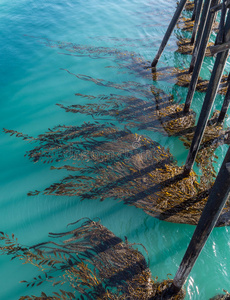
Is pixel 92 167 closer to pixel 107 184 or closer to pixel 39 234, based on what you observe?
pixel 107 184

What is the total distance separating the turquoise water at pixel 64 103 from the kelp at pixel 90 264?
0.11 meters

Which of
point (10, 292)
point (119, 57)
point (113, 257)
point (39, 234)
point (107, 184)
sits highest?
point (119, 57)

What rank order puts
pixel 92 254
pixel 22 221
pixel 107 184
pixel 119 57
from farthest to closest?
1. pixel 119 57
2. pixel 107 184
3. pixel 22 221
4. pixel 92 254

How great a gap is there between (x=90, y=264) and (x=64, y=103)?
342cm

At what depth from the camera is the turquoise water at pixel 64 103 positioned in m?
2.87

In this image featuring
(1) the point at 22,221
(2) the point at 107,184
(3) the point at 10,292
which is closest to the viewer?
(3) the point at 10,292

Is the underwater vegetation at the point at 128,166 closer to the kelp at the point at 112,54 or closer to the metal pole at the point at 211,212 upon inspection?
the metal pole at the point at 211,212

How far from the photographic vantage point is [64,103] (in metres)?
5.18

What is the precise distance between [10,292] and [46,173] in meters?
1.70

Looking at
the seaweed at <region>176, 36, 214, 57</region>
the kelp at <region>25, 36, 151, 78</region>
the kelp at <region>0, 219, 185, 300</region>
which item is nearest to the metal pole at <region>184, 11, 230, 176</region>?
the kelp at <region>0, 219, 185, 300</region>

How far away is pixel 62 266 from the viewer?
281 cm

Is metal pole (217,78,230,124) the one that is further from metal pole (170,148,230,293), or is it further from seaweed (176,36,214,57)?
metal pole (170,148,230,293)

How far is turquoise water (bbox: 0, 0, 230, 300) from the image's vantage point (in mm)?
2873

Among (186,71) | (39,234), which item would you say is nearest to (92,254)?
(39,234)
